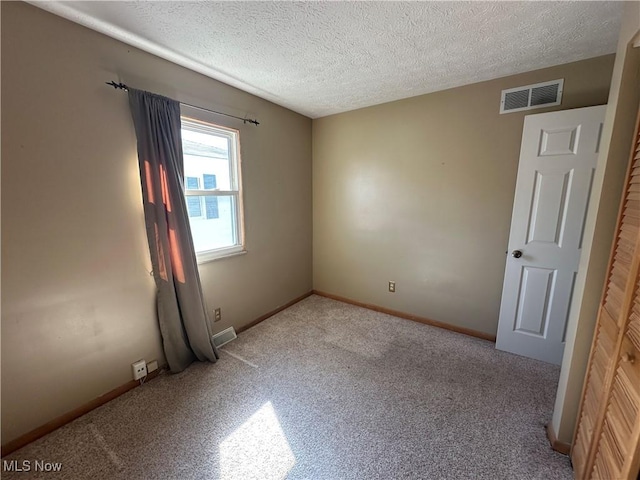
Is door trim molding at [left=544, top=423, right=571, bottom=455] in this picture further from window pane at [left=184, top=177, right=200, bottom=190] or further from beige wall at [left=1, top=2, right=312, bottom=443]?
window pane at [left=184, top=177, right=200, bottom=190]

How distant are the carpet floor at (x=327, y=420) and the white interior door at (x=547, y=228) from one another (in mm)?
268

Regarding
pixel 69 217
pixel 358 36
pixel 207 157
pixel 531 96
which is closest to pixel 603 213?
pixel 531 96

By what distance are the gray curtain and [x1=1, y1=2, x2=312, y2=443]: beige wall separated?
0.28ft

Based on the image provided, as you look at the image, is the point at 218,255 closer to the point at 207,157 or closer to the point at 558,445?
the point at 207,157

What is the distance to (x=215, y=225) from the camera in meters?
2.42

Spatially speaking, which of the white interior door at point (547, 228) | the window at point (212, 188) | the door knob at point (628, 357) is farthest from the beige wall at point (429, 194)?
the door knob at point (628, 357)

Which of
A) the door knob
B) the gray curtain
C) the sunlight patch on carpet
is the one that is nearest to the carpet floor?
the sunlight patch on carpet

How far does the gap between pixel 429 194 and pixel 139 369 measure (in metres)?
2.87

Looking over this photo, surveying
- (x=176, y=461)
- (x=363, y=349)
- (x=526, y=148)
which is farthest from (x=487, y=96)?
(x=176, y=461)

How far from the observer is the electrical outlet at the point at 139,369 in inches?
73.1

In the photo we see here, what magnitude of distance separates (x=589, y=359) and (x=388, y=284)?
1850 millimetres

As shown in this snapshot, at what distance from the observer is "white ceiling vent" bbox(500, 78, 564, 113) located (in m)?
2.01

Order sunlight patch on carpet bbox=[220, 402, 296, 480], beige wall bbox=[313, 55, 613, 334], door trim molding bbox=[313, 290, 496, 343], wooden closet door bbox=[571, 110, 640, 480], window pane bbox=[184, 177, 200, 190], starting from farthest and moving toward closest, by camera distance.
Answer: door trim molding bbox=[313, 290, 496, 343] < beige wall bbox=[313, 55, 613, 334] < window pane bbox=[184, 177, 200, 190] < sunlight patch on carpet bbox=[220, 402, 296, 480] < wooden closet door bbox=[571, 110, 640, 480]

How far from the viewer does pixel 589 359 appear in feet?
4.17
